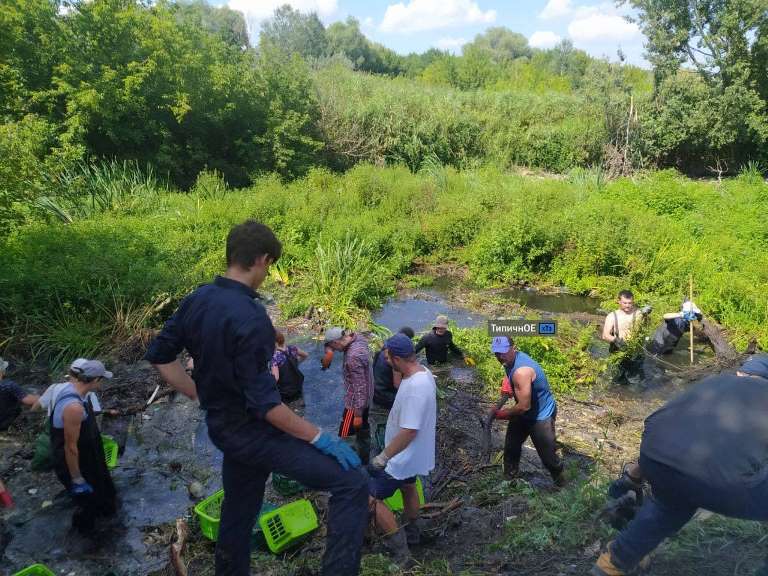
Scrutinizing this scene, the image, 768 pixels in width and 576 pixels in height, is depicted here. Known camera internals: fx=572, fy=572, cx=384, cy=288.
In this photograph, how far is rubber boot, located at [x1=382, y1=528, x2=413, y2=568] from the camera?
3.85 m

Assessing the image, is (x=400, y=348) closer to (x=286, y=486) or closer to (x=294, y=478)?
(x=294, y=478)

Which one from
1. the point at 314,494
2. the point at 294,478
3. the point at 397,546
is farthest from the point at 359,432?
the point at 294,478

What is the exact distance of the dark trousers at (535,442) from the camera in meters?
5.01

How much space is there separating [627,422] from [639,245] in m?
5.48

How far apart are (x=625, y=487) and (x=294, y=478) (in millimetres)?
2032

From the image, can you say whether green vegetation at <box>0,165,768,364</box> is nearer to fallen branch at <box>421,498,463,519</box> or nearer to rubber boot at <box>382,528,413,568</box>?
fallen branch at <box>421,498,463,519</box>

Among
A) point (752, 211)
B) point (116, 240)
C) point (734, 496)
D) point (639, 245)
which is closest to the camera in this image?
point (734, 496)

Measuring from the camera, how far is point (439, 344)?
8109 millimetres

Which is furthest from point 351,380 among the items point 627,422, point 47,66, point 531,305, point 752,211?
point 47,66

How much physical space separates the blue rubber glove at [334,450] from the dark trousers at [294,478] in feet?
0.09

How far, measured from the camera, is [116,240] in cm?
1020

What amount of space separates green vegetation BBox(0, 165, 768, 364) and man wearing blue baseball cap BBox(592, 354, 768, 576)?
4.94 m

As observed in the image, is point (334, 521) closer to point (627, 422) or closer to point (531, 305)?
point (627, 422)

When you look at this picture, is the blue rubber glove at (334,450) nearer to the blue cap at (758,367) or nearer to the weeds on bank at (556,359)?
the blue cap at (758,367)
